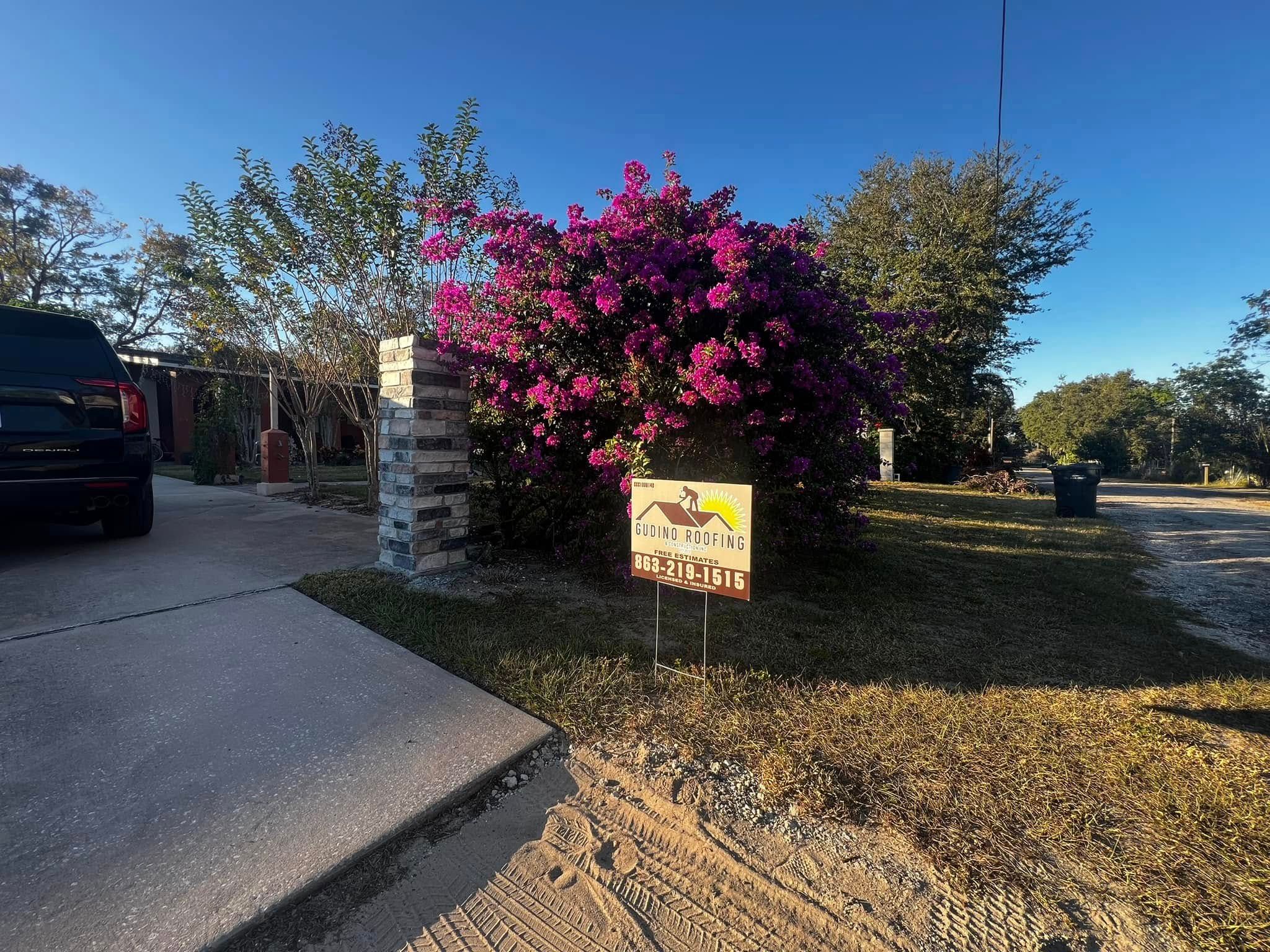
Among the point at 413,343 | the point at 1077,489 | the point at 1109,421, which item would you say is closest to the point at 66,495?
the point at 413,343

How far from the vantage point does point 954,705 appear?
2.76m

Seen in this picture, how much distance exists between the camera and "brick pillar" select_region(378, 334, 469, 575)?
168 inches

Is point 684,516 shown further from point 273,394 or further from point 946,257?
point 946,257

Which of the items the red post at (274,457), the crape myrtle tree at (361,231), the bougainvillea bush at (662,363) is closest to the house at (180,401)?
the red post at (274,457)

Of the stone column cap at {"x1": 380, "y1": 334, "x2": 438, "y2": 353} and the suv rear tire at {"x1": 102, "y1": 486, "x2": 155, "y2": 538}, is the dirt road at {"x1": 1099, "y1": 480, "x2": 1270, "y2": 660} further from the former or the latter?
the suv rear tire at {"x1": 102, "y1": 486, "x2": 155, "y2": 538}

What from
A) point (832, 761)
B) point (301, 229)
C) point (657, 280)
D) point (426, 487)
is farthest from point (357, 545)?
point (832, 761)

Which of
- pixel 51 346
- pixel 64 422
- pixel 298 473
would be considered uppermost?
pixel 51 346

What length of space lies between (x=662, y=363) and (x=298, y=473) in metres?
11.6

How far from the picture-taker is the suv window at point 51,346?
4.02 metres

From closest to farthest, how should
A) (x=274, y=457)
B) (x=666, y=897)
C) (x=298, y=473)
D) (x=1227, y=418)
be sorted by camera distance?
(x=666, y=897), (x=274, y=457), (x=298, y=473), (x=1227, y=418)

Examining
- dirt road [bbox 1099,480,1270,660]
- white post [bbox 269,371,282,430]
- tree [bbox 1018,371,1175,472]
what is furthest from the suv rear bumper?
tree [bbox 1018,371,1175,472]

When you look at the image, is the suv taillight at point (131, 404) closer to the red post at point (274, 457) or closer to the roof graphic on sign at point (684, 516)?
the roof graphic on sign at point (684, 516)

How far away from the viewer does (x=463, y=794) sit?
2.02 meters

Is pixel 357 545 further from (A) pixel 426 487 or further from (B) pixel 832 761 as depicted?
(B) pixel 832 761
